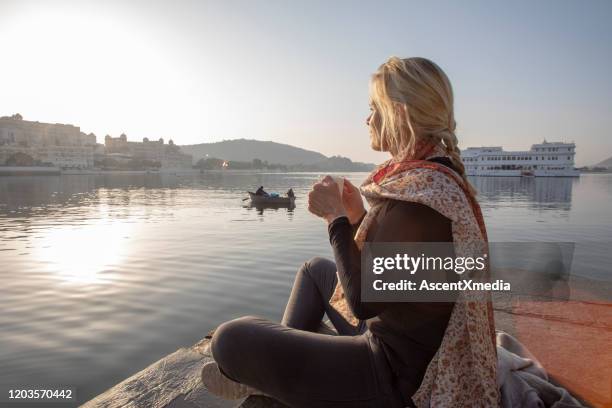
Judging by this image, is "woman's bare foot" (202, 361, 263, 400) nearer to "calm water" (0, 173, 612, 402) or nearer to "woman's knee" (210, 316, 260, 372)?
"woman's knee" (210, 316, 260, 372)

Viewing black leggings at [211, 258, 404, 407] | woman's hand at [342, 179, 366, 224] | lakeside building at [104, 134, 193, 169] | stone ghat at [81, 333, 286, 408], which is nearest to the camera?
black leggings at [211, 258, 404, 407]

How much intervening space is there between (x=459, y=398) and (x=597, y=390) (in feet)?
5.05

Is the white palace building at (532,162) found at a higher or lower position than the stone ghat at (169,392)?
higher

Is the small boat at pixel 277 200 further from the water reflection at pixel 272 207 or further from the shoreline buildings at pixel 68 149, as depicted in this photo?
the shoreline buildings at pixel 68 149

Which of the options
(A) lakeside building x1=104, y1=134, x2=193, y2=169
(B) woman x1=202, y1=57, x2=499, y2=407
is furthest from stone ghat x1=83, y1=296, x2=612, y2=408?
(A) lakeside building x1=104, y1=134, x2=193, y2=169

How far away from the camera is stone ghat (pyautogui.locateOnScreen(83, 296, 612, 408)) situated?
2547 mm

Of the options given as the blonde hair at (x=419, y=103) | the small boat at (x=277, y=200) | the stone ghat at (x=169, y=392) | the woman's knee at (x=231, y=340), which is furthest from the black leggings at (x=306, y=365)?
the small boat at (x=277, y=200)

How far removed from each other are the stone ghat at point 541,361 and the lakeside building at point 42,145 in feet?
421

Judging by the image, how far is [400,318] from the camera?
1685mm

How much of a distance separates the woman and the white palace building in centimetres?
8480

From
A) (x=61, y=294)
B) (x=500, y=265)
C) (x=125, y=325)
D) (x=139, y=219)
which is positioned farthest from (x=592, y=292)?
(x=139, y=219)

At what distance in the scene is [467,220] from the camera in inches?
64.7

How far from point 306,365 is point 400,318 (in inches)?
19.1

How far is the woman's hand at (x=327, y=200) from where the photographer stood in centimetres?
195
